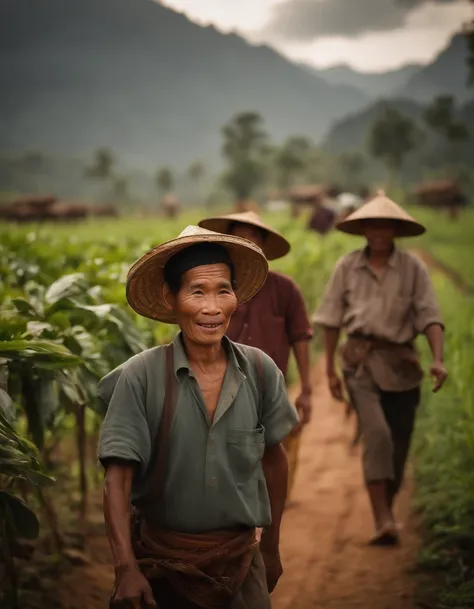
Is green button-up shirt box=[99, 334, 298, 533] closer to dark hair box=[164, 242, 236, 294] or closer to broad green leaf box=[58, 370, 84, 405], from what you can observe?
dark hair box=[164, 242, 236, 294]

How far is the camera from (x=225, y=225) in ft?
12.6

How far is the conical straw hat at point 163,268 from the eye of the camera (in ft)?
6.75

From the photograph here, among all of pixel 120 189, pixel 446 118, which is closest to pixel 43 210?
pixel 446 118

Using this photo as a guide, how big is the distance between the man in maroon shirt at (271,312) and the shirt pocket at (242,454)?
1.76m

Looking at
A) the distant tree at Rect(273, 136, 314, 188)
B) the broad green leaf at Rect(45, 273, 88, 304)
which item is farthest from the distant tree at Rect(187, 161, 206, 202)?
the broad green leaf at Rect(45, 273, 88, 304)

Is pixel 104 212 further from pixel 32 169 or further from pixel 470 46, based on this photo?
pixel 32 169

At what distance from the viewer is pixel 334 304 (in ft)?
14.4

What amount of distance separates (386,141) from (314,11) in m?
51.2

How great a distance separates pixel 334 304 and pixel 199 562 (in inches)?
101

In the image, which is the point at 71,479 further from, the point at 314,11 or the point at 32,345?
the point at 314,11

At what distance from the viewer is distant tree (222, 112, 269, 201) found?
226 feet

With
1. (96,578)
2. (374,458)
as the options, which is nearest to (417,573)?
(374,458)

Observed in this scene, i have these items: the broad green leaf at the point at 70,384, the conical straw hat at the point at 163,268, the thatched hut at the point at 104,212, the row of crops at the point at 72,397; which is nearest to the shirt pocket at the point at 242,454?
the conical straw hat at the point at 163,268

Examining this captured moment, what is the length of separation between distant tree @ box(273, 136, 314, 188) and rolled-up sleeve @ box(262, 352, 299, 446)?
70891mm
